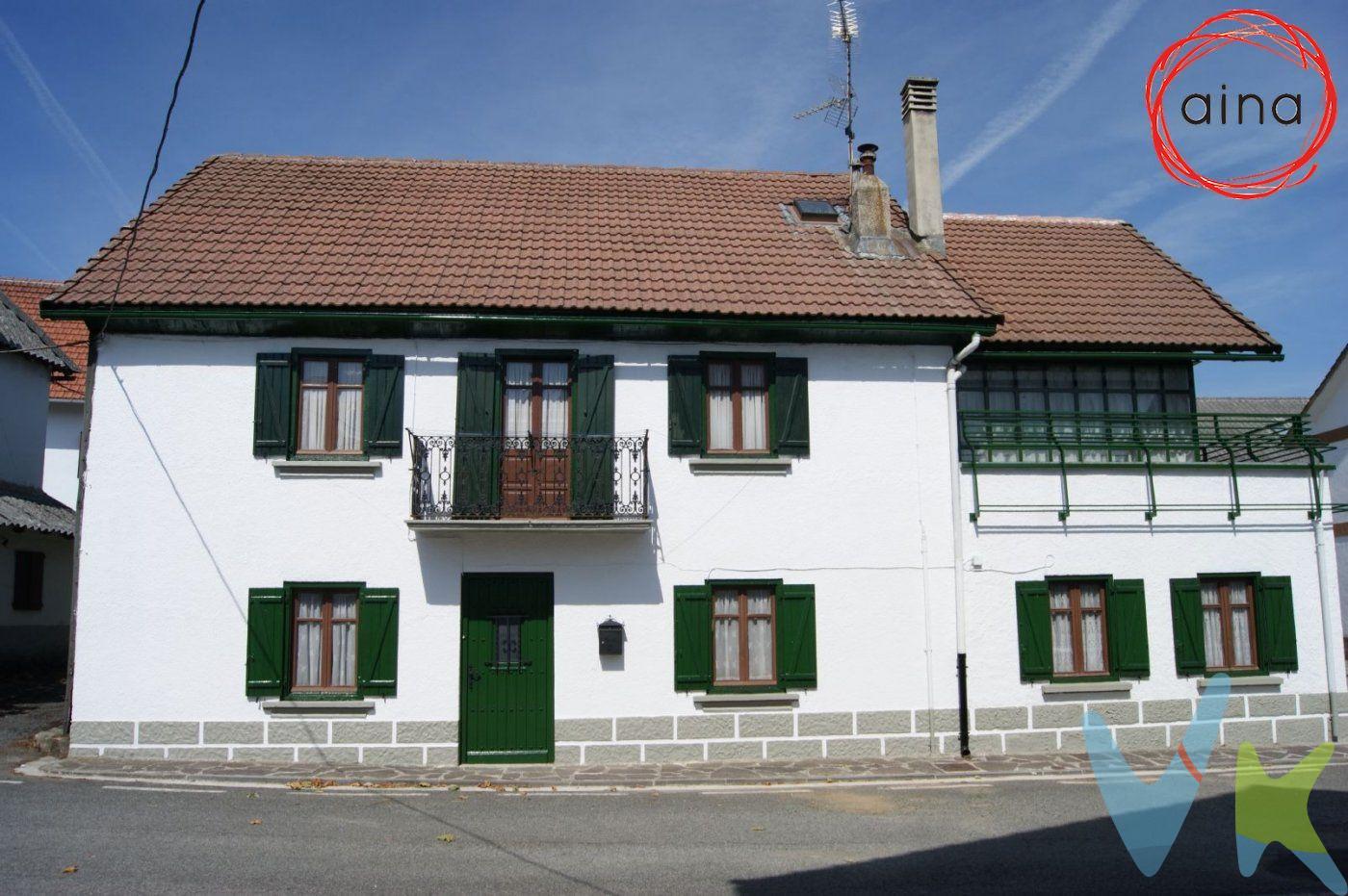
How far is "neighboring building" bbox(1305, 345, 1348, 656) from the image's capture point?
2255 cm

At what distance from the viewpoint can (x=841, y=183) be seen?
18.3 m

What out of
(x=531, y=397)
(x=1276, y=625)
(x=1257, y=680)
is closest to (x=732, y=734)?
(x=531, y=397)

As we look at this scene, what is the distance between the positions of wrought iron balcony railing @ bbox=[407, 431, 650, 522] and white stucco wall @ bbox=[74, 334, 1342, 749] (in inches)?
13.9

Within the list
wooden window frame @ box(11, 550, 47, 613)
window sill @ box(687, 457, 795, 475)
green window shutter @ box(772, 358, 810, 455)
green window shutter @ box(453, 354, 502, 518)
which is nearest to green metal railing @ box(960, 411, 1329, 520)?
green window shutter @ box(772, 358, 810, 455)

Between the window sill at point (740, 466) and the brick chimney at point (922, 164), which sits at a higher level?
the brick chimney at point (922, 164)

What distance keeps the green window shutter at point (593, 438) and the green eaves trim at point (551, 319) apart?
66 centimetres

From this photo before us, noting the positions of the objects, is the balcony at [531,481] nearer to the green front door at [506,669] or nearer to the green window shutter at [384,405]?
the green window shutter at [384,405]

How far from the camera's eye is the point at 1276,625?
14.3 m

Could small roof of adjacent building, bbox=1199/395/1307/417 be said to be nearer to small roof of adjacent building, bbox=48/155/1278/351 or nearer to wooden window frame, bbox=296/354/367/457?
small roof of adjacent building, bbox=48/155/1278/351

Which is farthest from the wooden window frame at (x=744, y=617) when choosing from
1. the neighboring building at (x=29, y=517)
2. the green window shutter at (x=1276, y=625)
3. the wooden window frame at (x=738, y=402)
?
the neighboring building at (x=29, y=517)

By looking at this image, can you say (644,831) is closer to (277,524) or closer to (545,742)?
(545,742)

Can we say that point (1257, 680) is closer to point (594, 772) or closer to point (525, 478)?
point (594, 772)

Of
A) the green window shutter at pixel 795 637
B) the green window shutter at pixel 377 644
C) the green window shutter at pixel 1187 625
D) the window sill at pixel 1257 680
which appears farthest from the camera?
the window sill at pixel 1257 680

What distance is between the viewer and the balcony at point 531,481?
12.7 metres
